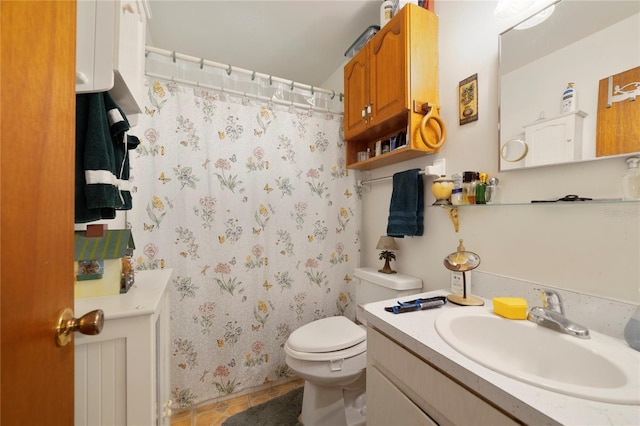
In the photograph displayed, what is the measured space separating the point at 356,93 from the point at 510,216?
106cm

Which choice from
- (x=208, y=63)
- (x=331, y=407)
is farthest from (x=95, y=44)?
(x=331, y=407)

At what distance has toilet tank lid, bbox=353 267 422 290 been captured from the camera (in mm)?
1303

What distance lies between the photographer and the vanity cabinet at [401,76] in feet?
3.87

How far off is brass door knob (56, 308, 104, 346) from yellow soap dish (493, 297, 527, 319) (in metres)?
1.08

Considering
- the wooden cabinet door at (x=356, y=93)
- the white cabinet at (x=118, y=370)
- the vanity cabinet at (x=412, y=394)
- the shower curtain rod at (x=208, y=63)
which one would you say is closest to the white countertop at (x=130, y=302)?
the white cabinet at (x=118, y=370)

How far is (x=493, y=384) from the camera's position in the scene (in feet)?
1.65

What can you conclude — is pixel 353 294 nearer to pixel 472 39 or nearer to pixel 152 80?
pixel 472 39

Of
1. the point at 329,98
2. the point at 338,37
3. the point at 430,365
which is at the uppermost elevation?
the point at 338,37

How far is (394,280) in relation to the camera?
132 centimetres

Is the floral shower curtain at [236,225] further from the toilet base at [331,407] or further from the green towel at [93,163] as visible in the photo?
the green towel at [93,163]

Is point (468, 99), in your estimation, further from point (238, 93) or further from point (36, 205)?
point (36, 205)

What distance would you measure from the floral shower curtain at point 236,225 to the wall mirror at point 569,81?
1.04m

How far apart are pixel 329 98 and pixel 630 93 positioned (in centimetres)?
145

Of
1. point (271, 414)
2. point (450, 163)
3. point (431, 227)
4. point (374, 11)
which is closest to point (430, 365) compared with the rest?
point (431, 227)
